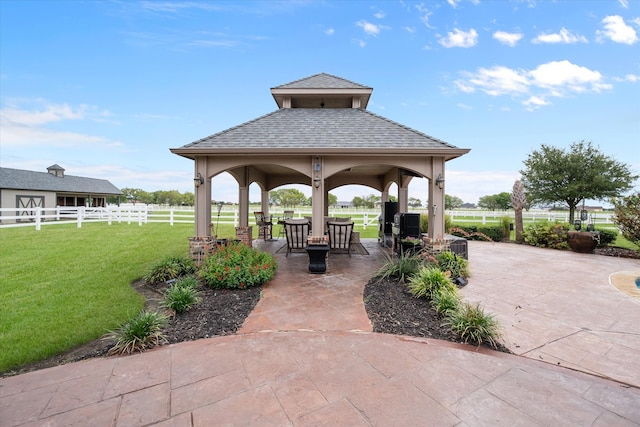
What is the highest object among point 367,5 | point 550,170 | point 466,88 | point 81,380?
point 367,5

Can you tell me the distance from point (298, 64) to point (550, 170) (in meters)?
20.5

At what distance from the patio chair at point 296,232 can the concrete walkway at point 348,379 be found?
376 centimetres

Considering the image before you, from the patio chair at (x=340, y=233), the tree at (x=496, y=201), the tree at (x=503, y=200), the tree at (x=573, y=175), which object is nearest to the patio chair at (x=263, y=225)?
the patio chair at (x=340, y=233)

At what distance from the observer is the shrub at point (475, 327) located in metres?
3.37

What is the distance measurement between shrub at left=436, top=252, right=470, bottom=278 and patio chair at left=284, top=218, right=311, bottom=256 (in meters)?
3.71

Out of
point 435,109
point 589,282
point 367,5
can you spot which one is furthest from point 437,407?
point 435,109

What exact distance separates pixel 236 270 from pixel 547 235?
12421mm

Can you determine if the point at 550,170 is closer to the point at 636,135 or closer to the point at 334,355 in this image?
the point at 636,135

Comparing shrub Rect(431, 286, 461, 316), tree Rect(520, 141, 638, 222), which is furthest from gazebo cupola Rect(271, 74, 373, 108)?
tree Rect(520, 141, 638, 222)

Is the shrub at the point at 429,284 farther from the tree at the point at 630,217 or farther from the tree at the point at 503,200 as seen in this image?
the tree at the point at 503,200

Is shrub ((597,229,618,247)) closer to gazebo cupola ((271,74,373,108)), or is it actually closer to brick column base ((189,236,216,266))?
gazebo cupola ((271,74,373,108))

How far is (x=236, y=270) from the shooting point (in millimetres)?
5438

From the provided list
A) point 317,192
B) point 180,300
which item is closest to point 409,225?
point 317,192

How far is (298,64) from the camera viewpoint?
47.3 ft
